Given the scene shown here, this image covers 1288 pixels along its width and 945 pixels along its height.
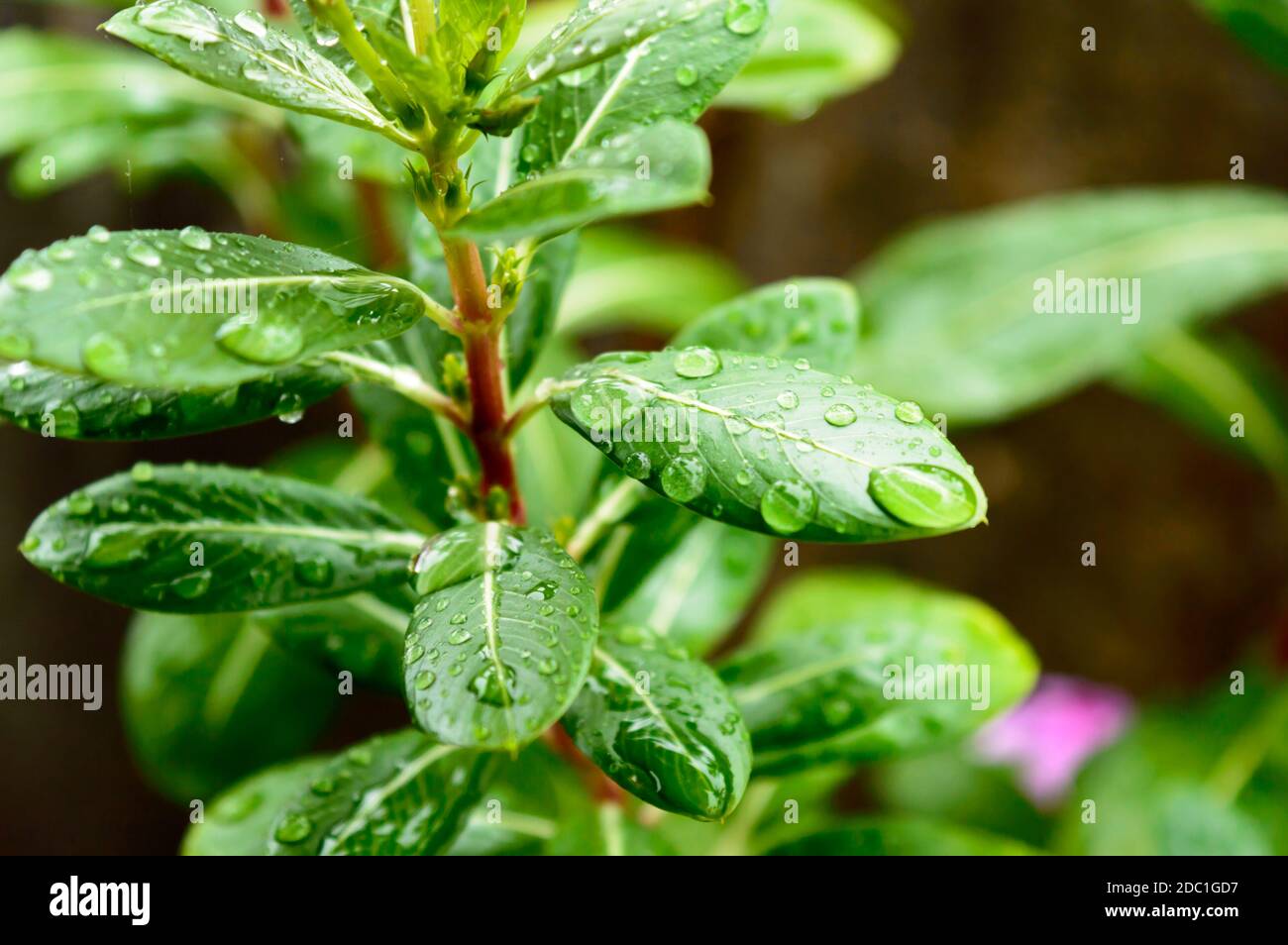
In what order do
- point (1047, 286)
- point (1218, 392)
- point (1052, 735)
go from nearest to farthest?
point (1047, 286) → point (1218, 392) → point (1052, 735)

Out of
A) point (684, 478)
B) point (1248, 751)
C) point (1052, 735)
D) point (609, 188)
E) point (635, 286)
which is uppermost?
point (609, 188)

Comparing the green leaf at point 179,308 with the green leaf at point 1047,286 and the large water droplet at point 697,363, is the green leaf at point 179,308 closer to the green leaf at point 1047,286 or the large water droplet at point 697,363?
the large water droplet at point 697,363

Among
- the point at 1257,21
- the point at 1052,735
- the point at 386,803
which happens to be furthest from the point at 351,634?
the point at 1052,735

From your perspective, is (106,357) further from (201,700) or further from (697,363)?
(201,700)

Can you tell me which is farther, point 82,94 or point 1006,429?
point 1006,429

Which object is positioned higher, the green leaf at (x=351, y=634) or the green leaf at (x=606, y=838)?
the green leaf at (x=351, y=634)

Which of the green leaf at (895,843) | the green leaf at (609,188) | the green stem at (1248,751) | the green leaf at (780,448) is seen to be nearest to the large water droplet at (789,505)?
the green leaf at (780,448)

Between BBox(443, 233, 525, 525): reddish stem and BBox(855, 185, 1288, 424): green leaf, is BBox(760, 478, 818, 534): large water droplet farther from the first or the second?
BBox(855, 185, 1288, 424): green leaf
